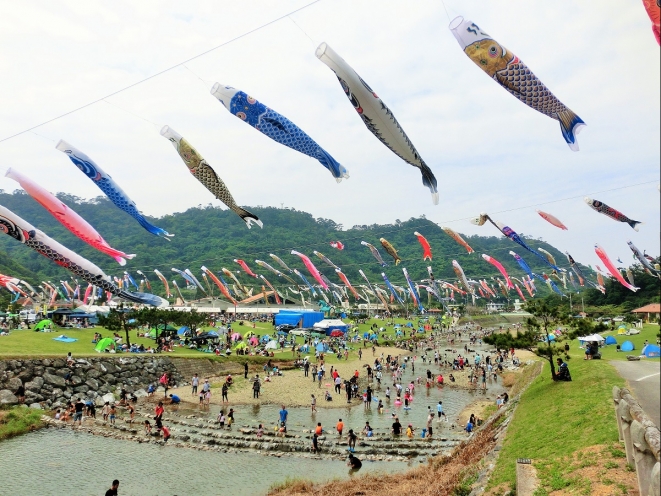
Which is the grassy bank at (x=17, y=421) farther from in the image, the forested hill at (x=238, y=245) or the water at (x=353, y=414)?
the forested hill at (x=238, y=245)

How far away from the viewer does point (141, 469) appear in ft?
45.9

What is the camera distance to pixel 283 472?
1384 centimetres

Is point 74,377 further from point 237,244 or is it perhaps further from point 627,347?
point 237,244

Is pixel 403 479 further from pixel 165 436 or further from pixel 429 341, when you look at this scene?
pixel 429 341

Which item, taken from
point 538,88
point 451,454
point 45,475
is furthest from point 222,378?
point 538,88

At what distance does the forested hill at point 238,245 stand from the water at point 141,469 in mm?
61689

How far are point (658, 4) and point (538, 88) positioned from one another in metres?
2.33

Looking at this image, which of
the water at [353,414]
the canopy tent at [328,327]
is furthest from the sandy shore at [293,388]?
the canopy tent at [328,327]

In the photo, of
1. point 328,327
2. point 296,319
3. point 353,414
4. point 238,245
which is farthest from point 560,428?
point 238,245

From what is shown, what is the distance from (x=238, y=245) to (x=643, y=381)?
90196 mm

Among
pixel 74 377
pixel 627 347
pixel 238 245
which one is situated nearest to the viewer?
pixel 74 377

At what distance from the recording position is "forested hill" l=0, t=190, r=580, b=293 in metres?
85.6

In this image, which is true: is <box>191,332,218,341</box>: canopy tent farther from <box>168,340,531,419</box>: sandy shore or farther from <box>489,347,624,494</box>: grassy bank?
<box>489,347,624,494</box>: grassy bank

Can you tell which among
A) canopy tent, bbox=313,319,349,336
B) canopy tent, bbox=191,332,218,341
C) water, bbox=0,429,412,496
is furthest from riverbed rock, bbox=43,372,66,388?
canopy tent, bbox=313,319,349,336
